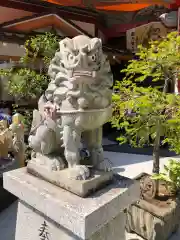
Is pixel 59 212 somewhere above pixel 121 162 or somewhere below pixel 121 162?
above

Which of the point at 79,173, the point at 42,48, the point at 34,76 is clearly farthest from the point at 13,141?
the point at 79,173

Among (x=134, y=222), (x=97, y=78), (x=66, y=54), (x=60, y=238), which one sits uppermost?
(x=66, y=54)

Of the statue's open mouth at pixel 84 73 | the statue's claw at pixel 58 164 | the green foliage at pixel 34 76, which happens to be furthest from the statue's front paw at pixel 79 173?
the green foliage at pixel 34 76

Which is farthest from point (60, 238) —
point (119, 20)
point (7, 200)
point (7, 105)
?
point (119, 20)

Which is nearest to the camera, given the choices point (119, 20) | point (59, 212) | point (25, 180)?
point (59, 212)

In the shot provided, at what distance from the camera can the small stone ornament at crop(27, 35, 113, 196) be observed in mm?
1334

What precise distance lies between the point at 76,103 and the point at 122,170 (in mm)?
2975

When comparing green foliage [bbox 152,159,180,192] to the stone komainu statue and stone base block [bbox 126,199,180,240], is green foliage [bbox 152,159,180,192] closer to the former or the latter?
stone base block [bbox 126,199,180,240]

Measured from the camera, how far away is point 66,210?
4.09 ft

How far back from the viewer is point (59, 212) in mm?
1283

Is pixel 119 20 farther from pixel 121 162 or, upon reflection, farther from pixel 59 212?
pixel 59 212

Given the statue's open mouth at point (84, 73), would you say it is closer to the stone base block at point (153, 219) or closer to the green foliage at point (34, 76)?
the stone base block at point (153, 219)

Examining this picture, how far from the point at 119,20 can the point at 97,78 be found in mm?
7646

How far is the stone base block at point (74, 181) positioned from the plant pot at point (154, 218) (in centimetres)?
102
